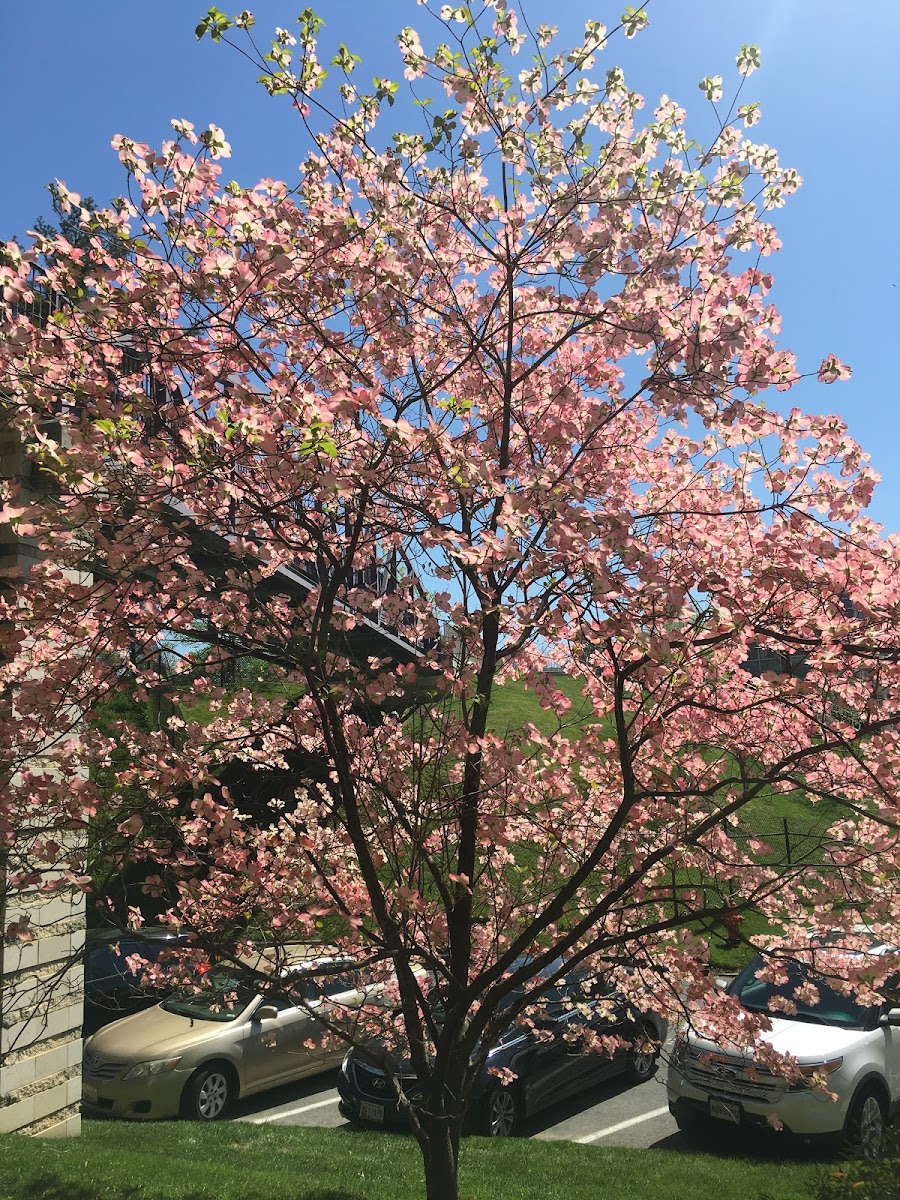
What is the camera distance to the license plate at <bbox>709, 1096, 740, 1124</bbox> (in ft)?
26.3

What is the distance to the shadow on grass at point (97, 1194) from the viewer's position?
19.4ft

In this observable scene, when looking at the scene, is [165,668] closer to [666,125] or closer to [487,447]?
[487,447]

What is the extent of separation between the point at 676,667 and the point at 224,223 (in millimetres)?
3095

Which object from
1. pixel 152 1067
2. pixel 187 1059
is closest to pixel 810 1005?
pixel 187 1059

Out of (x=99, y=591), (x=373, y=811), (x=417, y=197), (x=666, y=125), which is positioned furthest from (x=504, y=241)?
(x=373, y=811)

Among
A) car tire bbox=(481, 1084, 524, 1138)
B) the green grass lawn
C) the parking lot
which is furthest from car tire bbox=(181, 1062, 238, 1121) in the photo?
car tire bbox=(481, 1084, 524, 1138)

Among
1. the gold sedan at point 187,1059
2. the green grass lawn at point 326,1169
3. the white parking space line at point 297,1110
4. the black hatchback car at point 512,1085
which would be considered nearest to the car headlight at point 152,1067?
the gold sedan at point 187,1059

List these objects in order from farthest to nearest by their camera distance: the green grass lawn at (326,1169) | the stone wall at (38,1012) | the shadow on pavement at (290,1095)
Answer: the shadow on pavement at (290,1095) < the stone wall at (38,1012) < the green grass lawn at (326,1169)

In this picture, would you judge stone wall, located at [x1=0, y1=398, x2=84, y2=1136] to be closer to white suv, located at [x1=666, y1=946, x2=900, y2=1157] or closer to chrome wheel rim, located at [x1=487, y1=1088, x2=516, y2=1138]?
chrome wheel rim, located at [x1=487, y1=1088, x2=516, y2=1138]

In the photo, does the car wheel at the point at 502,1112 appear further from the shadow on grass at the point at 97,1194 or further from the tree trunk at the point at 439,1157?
the tree trunk at the point at 439,1157

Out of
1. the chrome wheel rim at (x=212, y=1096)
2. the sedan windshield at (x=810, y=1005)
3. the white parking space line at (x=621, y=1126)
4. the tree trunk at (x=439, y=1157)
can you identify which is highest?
the tree trunk at (x=439, y=1157)

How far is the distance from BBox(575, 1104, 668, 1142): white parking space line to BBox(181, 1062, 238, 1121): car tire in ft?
13.1

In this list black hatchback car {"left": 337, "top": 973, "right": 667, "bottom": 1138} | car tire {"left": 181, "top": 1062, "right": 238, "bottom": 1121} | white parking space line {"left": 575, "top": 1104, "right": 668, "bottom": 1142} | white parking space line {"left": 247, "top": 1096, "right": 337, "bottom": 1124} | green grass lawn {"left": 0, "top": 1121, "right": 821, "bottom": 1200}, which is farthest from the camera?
white parking space line {"left": 247, "top": 1096, "right": 337, "bottom": 1124}

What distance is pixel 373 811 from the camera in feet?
17.9
